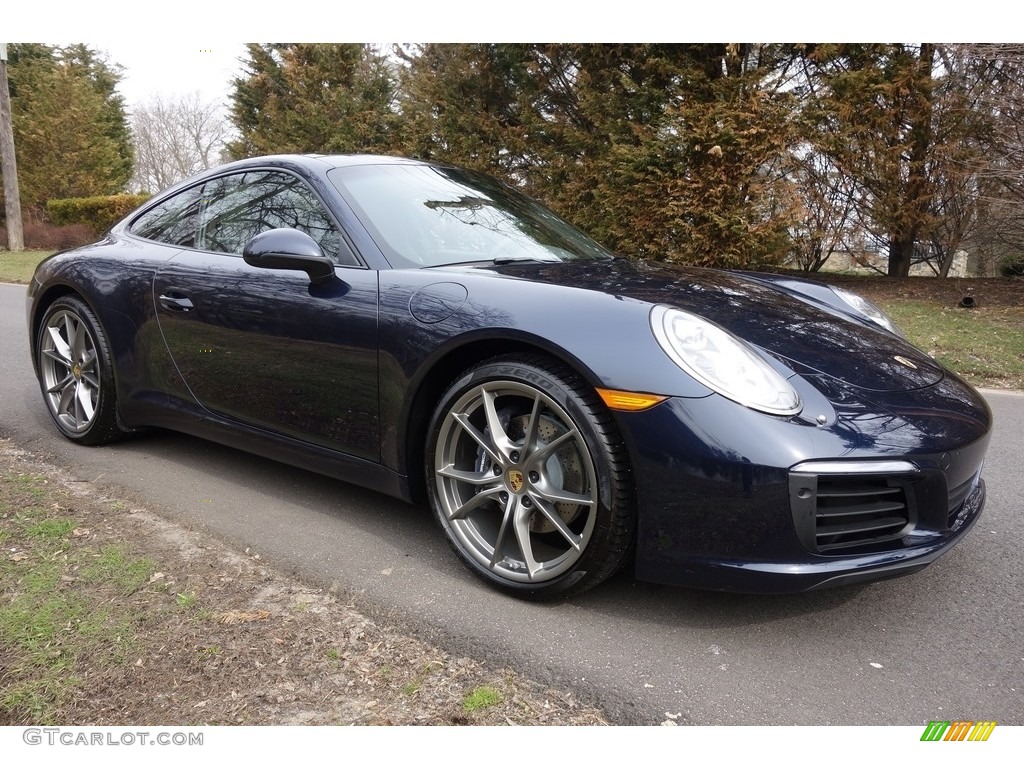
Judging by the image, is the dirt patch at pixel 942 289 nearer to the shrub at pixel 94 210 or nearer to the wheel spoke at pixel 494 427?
the wheel spoke at pixel 494 427

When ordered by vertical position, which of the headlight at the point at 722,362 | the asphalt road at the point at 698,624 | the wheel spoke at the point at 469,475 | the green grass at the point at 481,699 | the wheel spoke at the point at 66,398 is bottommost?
the asphalt road at the point at 698,624

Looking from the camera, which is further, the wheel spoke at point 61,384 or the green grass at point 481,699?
the wheel spoke at point 61,384

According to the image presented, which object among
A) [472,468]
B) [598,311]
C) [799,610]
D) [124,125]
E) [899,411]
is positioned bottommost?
[799,610]

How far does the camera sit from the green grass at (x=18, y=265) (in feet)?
46.8

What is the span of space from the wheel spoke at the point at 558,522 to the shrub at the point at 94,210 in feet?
72.8

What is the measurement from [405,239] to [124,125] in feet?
119

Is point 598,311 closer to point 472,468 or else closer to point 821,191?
point 472,468

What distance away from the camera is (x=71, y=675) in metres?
1.94

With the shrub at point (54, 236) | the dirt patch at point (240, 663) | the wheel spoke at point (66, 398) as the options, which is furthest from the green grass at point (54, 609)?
the shrub at point (54, 236)

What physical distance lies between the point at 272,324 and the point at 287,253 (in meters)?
0.35

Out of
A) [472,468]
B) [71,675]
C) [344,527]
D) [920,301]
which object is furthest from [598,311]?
[920,301]

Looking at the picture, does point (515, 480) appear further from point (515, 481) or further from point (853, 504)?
point (853, 504)

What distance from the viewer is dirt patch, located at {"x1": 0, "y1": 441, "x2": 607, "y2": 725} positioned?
1838mm

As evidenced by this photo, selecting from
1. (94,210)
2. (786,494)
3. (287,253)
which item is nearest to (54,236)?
(94,210)
